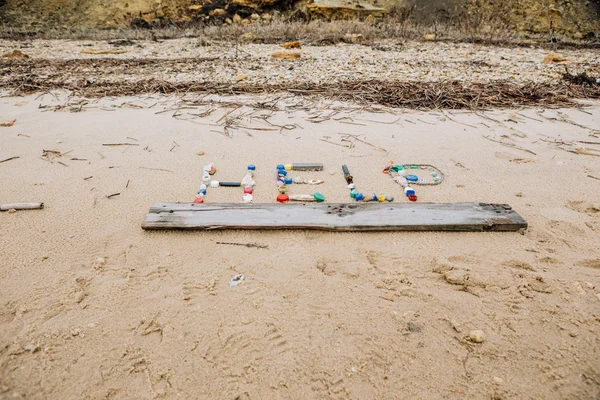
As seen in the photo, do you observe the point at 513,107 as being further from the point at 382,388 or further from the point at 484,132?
the point at 382,388

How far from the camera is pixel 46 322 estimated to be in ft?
5.20

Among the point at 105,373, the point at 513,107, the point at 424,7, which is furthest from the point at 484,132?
the point at 424,7

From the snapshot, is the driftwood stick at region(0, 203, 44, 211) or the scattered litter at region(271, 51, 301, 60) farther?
the scattered litter at region(271, 51, 301, 60)

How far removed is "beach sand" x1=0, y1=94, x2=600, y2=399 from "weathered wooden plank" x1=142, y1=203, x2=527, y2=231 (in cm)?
7

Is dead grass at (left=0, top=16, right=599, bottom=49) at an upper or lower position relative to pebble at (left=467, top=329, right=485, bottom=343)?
upper

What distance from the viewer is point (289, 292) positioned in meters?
1.80

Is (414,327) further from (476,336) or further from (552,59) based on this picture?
(552,59)

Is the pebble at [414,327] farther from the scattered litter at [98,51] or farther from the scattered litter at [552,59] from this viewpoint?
the scattered litter at [98,51]

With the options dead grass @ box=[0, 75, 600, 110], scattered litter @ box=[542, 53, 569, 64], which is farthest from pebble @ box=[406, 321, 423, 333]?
scattered litter @ box=[542, 53, 569, 64]

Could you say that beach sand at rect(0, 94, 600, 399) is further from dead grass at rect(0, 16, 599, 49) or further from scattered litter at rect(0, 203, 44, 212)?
dead grass at rect(0, 16, 599, 49)

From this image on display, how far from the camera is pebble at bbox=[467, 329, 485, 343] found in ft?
5.04

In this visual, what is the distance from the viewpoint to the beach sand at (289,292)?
140 centimetres

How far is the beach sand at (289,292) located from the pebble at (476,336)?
2cm

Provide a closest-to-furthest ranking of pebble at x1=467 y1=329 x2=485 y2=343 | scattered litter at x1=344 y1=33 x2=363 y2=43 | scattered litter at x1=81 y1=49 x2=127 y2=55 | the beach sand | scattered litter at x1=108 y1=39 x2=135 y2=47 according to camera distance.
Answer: the beach sand < pebble at x1=467 y1=329 x2=485 y2=343 < scattered litter at x1=81 y1=49 x2=127 y2=55 < scattered litter at x1=344 y1=33 x2=363 y2=43 < scattered litter at x1=108 y1=39 x2=135 y2=47
